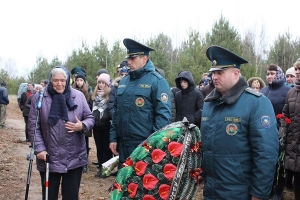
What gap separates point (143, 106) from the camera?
13.6 feet

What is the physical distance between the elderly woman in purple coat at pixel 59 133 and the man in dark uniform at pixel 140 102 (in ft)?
1.55

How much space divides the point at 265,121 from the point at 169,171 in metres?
1.01

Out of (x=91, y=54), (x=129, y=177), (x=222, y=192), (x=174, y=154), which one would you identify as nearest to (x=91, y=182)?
(x=129, y=177)

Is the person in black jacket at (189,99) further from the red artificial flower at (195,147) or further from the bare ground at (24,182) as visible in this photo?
the red artificial flower at (195,147)

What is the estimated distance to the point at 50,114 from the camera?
404 cm

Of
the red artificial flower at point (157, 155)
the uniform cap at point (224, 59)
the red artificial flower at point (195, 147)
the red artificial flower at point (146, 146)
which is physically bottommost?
the red artificial flower at point (157, 155)

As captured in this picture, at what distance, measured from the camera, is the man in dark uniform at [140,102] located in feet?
13.6

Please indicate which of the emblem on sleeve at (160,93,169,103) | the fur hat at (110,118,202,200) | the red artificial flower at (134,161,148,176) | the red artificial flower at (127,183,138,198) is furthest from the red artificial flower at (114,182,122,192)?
the emblem on sleeve at (160,93,169,103)

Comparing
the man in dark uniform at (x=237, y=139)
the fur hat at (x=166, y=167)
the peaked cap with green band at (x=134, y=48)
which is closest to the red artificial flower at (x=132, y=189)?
the fur hat at (x=166, y=167)

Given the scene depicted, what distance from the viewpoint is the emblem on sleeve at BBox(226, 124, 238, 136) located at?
2.88m

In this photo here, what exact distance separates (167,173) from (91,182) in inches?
154

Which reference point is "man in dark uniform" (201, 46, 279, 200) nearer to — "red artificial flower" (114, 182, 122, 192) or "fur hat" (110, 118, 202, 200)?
"fur hat" (110, 118, 202, 200)

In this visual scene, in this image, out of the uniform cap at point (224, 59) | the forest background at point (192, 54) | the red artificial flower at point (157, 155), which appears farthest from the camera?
the forest background at point (192, 54)

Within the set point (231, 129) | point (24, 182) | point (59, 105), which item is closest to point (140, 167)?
point (231, 129)
